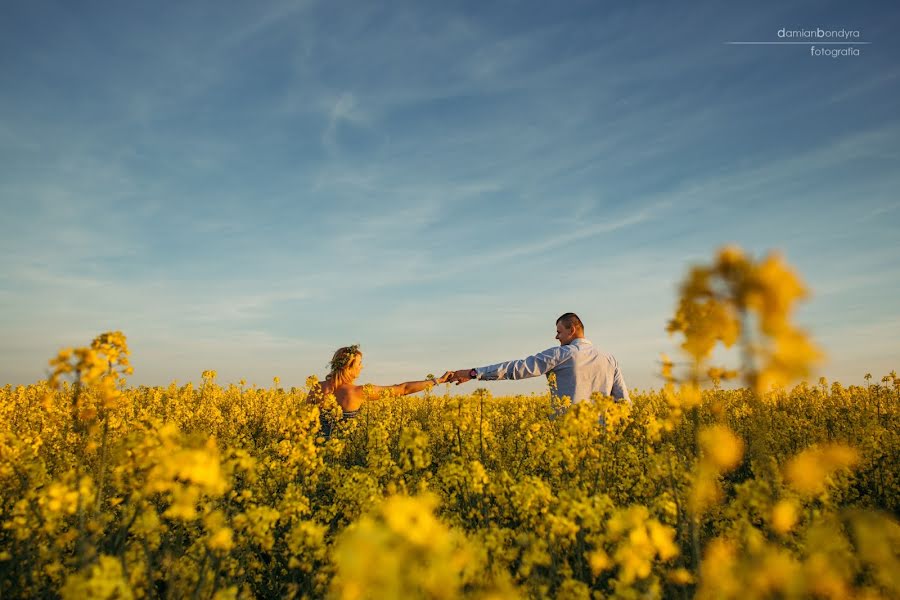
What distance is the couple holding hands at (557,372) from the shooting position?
8.85 m

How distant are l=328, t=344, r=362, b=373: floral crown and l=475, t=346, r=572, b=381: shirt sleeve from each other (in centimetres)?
240

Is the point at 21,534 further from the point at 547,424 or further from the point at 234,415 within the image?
the point at 234,415

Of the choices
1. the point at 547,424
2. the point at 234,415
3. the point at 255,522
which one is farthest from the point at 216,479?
the point at 234,415

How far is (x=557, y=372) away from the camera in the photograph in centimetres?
905

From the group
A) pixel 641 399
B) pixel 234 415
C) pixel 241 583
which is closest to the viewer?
pixel 241 583

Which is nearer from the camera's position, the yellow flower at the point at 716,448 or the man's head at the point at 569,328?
the yellow flower at the point at 716,448

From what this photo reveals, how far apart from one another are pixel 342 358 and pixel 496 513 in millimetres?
5411

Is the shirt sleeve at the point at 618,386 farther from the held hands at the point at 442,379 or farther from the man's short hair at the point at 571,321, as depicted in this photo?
the held hands at the point at 442,379

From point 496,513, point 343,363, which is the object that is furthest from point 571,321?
point 496,513

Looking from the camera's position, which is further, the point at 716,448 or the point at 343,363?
the point at 343,363

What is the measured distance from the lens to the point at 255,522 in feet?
11.4

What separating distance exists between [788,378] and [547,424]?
17.7 feet

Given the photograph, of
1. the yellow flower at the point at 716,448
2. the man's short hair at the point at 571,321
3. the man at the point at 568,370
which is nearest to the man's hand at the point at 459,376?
the man at the point at 568,370

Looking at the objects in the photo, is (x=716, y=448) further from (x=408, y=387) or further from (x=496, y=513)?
(x=408, y=387)
